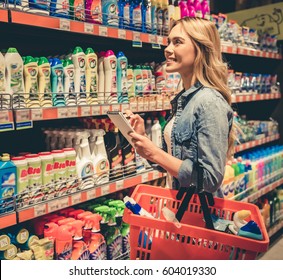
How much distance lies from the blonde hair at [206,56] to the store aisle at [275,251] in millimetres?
2286

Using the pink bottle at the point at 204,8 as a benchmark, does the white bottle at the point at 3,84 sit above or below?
below

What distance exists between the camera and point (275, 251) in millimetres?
3561

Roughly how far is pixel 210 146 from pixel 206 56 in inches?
17.3

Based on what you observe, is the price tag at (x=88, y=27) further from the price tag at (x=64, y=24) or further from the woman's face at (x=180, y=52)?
the woman's face at (x=180, y=52)

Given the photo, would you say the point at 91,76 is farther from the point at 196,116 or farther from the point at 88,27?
the point at 196,116

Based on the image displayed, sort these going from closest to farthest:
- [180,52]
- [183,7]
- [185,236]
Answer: [185,236] < [180,52] < [183,7]

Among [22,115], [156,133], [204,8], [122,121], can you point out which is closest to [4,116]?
[22,115]

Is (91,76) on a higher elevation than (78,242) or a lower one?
higher

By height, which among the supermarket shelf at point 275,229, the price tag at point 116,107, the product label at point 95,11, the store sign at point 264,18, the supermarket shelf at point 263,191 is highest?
the store sign at point 264,18

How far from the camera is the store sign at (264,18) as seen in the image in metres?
3.98

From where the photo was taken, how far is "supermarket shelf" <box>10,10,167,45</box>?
1676mm

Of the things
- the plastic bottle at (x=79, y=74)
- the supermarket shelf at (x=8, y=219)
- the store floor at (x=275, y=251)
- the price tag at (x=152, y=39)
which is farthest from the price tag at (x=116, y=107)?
the store floor at (x=275, y=251)

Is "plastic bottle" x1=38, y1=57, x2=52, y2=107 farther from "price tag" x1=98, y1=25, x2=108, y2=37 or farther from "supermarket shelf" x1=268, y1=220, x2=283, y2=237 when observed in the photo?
"supermarket shelf" x1=268, y1=220, x2=283, y2=237

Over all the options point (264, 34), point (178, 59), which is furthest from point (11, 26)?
point (264, 34)
